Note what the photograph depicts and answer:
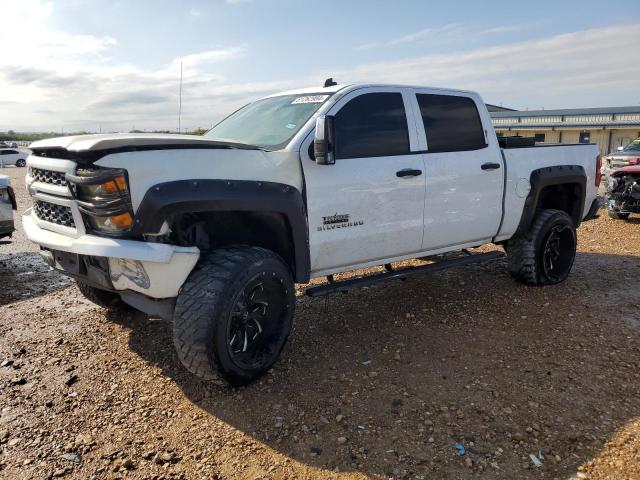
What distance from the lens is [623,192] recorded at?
1038 centimetres

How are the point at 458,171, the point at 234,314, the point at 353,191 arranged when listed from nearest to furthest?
the point at 234,314, the point at 353,191, the point at 458,171

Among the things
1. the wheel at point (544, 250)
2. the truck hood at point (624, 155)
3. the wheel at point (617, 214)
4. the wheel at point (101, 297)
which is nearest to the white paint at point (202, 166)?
the wheel at point (101, 297)

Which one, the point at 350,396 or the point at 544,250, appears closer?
the point at 350,396

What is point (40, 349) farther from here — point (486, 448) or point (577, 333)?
point (577, 333)

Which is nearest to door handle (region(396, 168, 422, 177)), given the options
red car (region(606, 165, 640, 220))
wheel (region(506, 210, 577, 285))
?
wheel (region(506, 210, 577, 285))

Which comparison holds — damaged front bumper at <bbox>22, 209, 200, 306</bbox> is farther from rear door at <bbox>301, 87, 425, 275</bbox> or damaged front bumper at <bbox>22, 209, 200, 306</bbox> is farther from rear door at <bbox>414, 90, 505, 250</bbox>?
rear door at <bbox>414, 90, 505, 250</bbox>

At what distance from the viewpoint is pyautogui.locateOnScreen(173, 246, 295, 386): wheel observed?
3.18m

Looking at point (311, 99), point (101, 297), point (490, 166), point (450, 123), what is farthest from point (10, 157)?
point (490, 166)

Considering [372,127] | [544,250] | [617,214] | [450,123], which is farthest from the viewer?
[617,214]

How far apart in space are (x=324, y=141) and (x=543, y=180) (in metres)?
3.04

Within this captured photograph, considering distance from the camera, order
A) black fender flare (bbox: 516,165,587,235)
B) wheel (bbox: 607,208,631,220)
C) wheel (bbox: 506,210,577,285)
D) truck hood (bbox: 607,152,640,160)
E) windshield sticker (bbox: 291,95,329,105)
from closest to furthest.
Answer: windshield sticker (bbox: 291,95,329,105) → black fender flare (bbox: 516,165,587,235) → wheel (bbox: 506,210,577,285) → wheel (bbox: 607,208,631,220) → truck hood (bbox: 607,152,640,160)

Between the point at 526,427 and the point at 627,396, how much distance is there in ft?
3.00

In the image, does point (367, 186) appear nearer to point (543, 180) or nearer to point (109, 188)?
point (109, 188)

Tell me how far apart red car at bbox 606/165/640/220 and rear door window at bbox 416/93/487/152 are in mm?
6837
